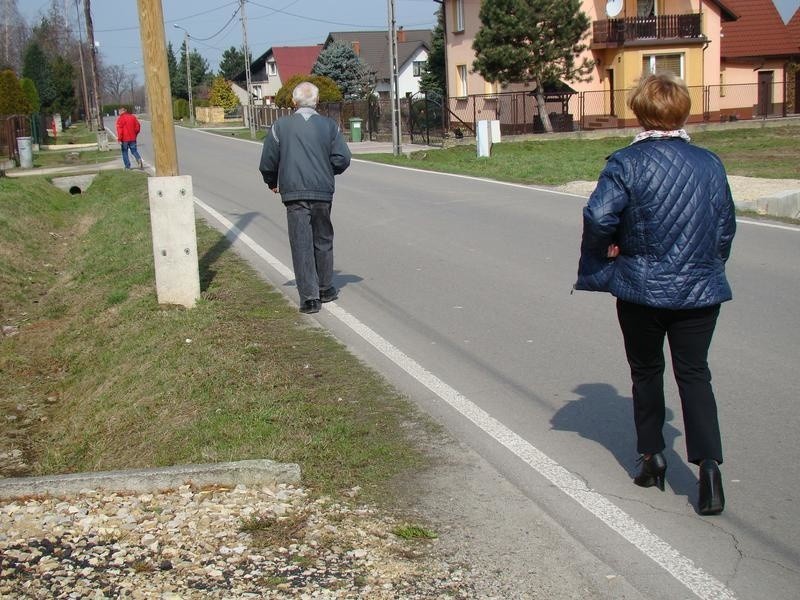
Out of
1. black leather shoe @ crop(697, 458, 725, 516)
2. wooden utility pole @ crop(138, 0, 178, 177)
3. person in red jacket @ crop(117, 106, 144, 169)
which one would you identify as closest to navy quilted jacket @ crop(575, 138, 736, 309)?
black leather shoe @ crop(697, 458, 725, 516)

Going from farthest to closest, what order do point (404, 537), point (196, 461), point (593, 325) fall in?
point (593, 325), point (196, 461), point (404, 537)

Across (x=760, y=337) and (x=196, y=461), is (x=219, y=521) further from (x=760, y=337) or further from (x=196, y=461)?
(x=760, y=337)

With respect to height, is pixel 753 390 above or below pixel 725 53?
below

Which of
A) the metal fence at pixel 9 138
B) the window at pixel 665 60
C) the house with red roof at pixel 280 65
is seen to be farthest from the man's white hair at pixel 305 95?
the house with red roof at pixel 280 65

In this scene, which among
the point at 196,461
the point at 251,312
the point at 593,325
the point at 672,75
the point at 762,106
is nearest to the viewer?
the point at 672,75

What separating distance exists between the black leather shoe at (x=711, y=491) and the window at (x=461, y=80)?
42526 mm

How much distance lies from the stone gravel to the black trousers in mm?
1249

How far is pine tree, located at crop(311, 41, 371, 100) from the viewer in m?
66.2

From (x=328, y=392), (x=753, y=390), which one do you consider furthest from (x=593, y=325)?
(x=328, y=392)

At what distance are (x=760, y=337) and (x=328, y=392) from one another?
3.24 meters

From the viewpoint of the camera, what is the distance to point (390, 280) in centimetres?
986

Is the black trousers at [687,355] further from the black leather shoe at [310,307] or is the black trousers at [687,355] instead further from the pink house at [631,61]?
the pink house at [631,61]

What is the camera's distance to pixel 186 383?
6543 millimetres

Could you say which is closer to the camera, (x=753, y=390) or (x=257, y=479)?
(x=257, y=479)
